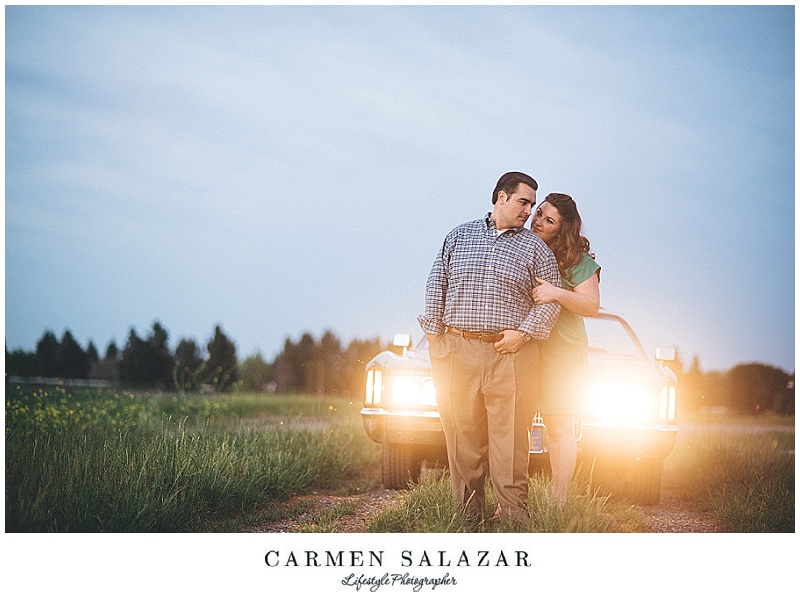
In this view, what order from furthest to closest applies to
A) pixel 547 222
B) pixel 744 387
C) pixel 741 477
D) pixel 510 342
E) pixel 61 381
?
pixel 61 381 < pixel 744 387 < pixel 741 477 < pixel 547 222 < pixel 510 342

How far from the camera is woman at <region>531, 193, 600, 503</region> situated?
3.69 meters

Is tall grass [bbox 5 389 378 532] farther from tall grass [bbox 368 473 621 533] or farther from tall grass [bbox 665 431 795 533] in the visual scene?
tall grass [bbox 665 431 795 533]

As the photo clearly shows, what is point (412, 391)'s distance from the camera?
162 inches

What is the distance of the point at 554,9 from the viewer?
466 cm

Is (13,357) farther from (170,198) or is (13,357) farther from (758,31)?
(758,31)

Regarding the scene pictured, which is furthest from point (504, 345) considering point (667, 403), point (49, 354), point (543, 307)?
point (49, 354)

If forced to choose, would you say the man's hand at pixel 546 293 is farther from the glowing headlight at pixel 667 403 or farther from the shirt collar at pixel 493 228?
the glowing headlight at pixel 667 403

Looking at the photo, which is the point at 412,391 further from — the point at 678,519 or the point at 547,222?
the point at 678,519

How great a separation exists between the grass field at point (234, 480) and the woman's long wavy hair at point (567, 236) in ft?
3.65

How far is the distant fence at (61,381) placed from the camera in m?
5.25

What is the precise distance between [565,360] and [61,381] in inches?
158
